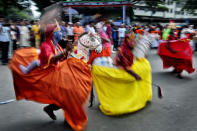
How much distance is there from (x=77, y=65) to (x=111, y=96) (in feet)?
3.66

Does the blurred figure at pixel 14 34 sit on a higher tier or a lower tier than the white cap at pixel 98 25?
lower

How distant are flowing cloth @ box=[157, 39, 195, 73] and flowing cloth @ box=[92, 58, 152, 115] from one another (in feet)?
11.1

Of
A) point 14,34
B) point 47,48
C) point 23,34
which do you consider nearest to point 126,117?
point 47,48

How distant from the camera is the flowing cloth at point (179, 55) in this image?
7.05 metres

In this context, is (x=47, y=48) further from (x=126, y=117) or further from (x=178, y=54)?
(x=178, y=54)

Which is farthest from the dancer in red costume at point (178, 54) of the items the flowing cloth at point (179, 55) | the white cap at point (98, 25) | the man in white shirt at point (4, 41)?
the man in white shirt at point (4, 41)

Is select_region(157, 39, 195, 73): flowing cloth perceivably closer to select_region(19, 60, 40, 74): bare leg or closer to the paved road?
the paved road

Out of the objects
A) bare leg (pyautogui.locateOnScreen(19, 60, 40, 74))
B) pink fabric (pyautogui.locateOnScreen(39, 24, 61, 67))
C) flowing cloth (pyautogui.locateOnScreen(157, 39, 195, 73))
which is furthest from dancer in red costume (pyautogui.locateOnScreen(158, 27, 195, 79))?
bare leg (pyautogui.locateOnScreen(19, 60, 40, 74))

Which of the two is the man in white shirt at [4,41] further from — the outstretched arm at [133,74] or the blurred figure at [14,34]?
the outstretched arm at [133,74]

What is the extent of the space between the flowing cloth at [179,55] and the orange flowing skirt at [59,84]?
4.63m

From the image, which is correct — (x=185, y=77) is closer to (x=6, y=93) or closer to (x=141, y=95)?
(x=141, y=95)

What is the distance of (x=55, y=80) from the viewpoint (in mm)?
3213

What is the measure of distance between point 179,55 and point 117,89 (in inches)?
153

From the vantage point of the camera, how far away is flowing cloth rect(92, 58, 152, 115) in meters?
4.08
